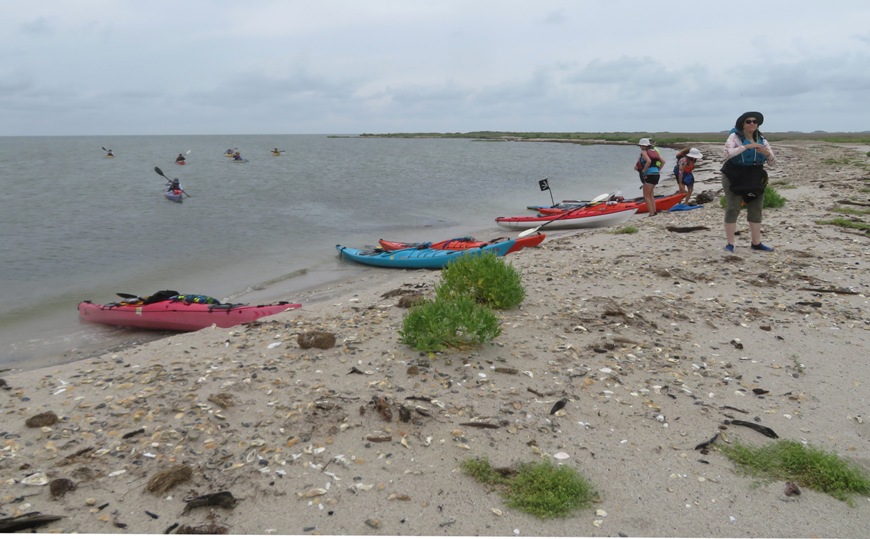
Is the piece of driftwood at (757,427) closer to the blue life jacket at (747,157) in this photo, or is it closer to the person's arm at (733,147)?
the person's arm at (733,147)

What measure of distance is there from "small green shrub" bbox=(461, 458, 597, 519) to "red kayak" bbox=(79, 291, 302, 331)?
6.39 meters

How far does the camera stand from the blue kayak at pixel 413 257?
14539 mm

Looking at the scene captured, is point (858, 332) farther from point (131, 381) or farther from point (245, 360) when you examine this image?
point (131, 381)

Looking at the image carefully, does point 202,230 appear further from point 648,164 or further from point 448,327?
point 448,327

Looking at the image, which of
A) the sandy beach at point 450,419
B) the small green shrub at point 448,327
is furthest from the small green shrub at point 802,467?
the small green shrub at point 448,327

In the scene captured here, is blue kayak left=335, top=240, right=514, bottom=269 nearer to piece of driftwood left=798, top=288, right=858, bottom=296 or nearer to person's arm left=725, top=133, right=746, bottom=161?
person's arm left=725, top=133, right=746, bottom=161

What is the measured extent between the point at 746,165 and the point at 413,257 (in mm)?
8114

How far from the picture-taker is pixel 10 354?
9836 mm

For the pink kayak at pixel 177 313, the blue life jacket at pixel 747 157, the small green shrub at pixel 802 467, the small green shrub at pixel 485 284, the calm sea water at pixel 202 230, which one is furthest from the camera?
the calm sea water at pixel 202 230

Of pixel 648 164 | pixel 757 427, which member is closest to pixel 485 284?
pixel 757 427

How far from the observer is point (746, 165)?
31.9 ft

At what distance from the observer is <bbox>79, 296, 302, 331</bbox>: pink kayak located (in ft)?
32.2

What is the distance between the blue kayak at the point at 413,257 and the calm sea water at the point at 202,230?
17.2 inches

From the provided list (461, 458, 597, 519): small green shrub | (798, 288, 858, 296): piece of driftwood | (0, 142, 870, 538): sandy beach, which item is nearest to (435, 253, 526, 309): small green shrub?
(0, 142, 870, 538): sandy beach
